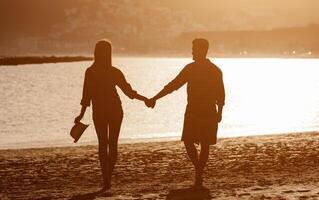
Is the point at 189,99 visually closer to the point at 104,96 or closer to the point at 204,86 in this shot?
the point at 204,86

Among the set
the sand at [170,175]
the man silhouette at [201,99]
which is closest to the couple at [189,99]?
the man silhouette at [201,99]

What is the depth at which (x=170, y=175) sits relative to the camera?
1448cm

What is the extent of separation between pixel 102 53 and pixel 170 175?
3722mm

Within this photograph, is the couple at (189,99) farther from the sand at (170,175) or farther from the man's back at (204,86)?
the sand at (170,175)

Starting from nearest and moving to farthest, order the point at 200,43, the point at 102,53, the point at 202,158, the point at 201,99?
the point at 102,53 → the point at 200,43 → the point at 201,99 → the point at 202,158

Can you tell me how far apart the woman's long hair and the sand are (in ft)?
7.45

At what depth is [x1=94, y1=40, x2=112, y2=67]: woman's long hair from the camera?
11.9 meters

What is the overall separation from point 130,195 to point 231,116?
4646 cm

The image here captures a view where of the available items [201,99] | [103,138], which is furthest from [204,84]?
[103,138]

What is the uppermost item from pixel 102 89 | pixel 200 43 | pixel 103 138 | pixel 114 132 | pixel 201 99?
pixel 200 43

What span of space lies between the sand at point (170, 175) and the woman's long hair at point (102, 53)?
2271 mm

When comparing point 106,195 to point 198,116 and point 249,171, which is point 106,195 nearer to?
point 198,116

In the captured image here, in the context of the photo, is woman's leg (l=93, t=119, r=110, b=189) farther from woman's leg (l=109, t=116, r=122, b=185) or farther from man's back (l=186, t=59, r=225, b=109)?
man's back (l=186, t=59, r=225, b=109)

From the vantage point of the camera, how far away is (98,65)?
12000mm
